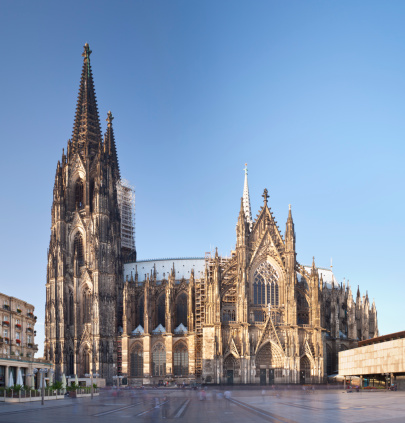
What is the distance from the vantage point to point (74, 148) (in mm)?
102875

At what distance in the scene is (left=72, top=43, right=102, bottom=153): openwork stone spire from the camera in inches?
4065

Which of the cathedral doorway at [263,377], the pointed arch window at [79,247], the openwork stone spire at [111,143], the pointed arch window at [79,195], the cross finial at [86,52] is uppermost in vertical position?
the cross finial at [86,52]

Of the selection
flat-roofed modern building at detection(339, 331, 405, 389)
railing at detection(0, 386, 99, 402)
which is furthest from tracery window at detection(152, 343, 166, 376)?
railing at detection(0, 386, 99, 402)

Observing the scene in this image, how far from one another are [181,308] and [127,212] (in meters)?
27.7

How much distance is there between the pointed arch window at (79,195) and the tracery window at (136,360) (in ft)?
80.6

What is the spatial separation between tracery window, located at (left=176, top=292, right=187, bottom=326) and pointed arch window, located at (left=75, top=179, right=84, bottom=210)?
72.2 feet

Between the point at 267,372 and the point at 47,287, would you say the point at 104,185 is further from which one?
the point at 267,372

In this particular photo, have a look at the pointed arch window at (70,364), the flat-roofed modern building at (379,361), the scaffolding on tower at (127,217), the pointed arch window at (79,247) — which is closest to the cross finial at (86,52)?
the scaffolding on tower at (127,217)

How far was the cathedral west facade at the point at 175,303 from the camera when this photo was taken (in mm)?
83125

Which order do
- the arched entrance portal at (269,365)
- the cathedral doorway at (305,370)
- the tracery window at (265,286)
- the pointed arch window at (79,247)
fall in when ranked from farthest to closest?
the pointed arch window at (79,247)
the tracery window at (265,286)
the cathedral doorway at (305,370)
the arched entrance portal at (269,365)

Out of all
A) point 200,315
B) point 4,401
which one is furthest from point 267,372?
point 4,401

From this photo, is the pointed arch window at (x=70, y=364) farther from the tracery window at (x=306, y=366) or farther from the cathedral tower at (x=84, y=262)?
the tracery window at (x=306, y=366)

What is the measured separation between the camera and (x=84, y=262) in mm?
96000

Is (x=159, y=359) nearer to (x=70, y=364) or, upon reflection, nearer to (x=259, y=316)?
(x=70, y=364)
